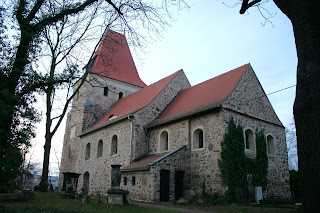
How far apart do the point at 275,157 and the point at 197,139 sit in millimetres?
5089

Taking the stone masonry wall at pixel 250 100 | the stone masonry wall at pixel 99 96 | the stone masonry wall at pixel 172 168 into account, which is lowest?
the stone masonry wall at pixel 172 168

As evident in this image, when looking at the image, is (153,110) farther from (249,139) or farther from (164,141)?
(249,139)

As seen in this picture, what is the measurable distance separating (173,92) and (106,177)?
7723 millimetres

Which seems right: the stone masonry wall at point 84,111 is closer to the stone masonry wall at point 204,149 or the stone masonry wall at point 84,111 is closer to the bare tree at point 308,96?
the stone masonry wall at point 204,149

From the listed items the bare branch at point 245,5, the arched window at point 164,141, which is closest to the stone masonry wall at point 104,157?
the arched window at point 164,141

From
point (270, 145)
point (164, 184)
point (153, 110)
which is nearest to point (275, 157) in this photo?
point (270, 145)

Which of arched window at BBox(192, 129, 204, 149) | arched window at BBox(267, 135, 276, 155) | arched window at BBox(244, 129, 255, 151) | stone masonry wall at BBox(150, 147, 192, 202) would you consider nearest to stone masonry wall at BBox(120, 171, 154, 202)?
stone masonry wall at BBox(150, 147, 192, 202)

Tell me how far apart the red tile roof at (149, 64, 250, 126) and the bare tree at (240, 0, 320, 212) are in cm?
849

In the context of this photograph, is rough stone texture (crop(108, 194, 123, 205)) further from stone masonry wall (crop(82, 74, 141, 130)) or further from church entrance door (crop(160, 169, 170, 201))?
stone masonry wall (crop(82, 74, 141, 130))

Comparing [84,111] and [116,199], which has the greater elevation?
→ [84,111]

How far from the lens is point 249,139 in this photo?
14.9 metres

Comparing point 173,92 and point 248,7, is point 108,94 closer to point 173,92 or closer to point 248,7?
point 173,92

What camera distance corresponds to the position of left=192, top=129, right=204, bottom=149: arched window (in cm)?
1454

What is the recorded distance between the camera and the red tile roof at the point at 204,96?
1461cm
